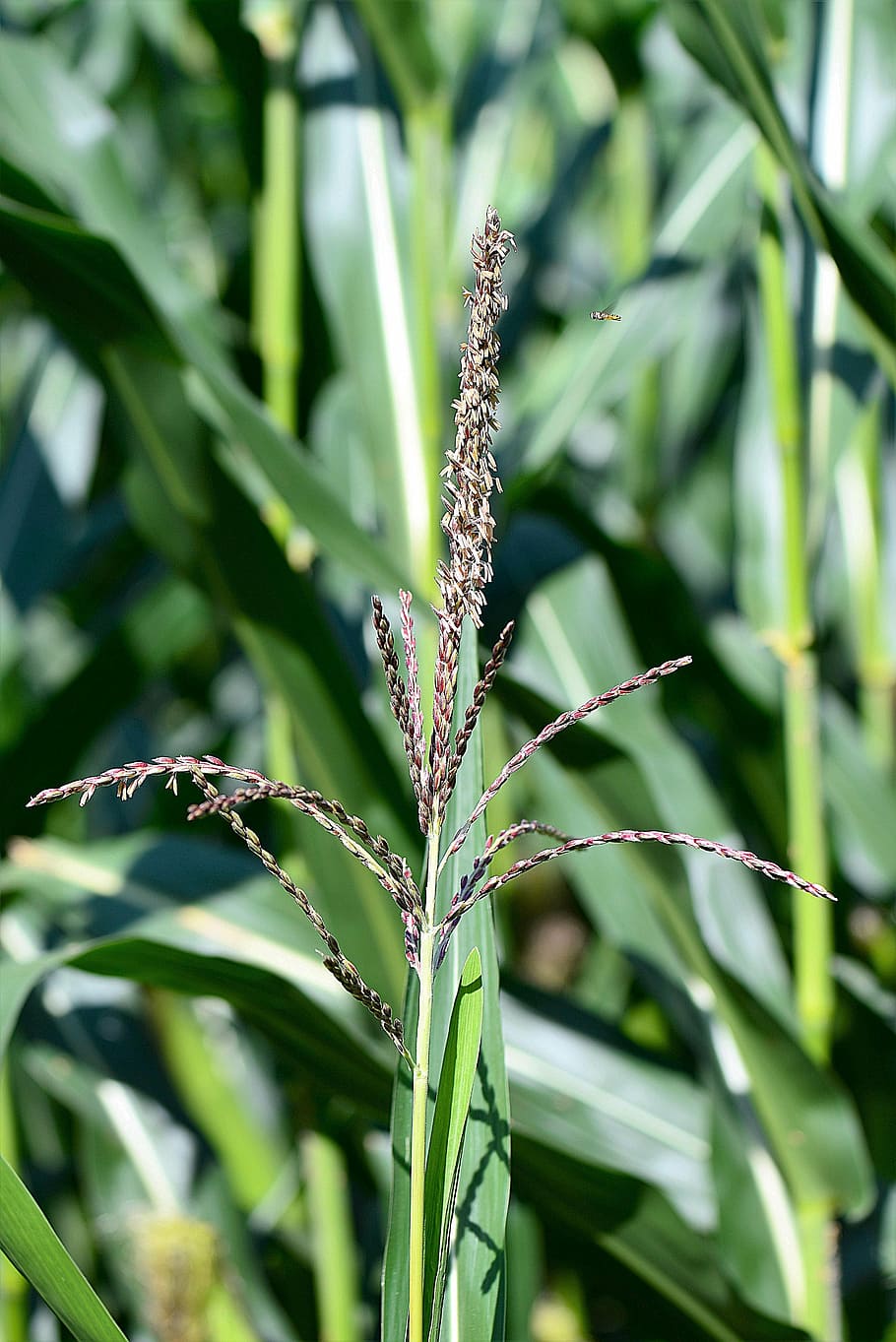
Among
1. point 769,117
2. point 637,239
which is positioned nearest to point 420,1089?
point 769,117

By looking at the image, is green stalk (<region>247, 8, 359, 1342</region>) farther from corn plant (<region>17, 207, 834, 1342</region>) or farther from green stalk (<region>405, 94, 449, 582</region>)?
corn plant (<region>17, 207, 834, 1342</region>)

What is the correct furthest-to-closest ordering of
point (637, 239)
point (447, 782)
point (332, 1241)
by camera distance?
point (637, 239)
point (332, 1241)
point (447, 782)

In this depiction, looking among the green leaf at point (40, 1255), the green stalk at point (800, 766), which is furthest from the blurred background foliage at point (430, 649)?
the green leaf at point (40, 1255)

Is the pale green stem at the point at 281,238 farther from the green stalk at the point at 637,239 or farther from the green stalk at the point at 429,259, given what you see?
the green stalk at the point at 637,239

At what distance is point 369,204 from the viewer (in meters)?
1.02

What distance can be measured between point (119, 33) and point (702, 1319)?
1.68 metres

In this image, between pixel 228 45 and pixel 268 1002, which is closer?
pixel 268 1002

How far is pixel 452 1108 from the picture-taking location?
40 cm

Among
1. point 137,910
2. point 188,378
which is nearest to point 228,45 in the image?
point 188,378

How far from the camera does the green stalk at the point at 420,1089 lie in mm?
373

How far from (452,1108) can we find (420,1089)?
24 mm

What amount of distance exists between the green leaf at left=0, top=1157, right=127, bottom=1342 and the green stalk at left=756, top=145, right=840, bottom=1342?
539 mm

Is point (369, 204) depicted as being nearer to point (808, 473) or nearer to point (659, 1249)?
Answer: point (808, 473)

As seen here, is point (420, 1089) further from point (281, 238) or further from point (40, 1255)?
point (281, 238)
